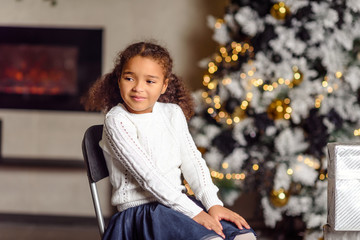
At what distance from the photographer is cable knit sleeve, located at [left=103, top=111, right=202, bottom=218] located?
4.31ft

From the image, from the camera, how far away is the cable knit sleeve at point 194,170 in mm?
1441

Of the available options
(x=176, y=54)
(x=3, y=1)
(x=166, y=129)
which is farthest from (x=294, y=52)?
(x=3, y=1)

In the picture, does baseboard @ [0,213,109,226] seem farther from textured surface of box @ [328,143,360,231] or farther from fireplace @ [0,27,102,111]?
textured surface of box @ [328,143,360,231]

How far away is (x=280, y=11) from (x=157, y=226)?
167cm

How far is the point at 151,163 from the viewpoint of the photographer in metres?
1.36

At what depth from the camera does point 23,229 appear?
316 centimetres

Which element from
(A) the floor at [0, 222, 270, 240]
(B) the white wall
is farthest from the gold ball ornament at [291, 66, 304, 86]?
(A) the floor at [0, 222, 270, 240]

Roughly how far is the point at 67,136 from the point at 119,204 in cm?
199

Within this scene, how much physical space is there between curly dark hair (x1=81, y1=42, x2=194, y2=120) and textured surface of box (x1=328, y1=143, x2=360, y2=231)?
54 cm

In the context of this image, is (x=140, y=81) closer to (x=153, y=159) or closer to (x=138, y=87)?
(x=138, y=87)

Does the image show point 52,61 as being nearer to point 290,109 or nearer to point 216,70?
point 216,70

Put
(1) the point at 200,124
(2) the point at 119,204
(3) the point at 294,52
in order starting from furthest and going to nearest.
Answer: (1) the point at 200,124 → (3) the point at 294,52 → (2) the point at 119,204

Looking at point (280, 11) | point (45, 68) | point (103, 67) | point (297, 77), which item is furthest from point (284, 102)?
point (45, 68)

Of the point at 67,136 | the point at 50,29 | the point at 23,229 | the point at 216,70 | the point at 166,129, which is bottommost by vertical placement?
the point at 23,229
